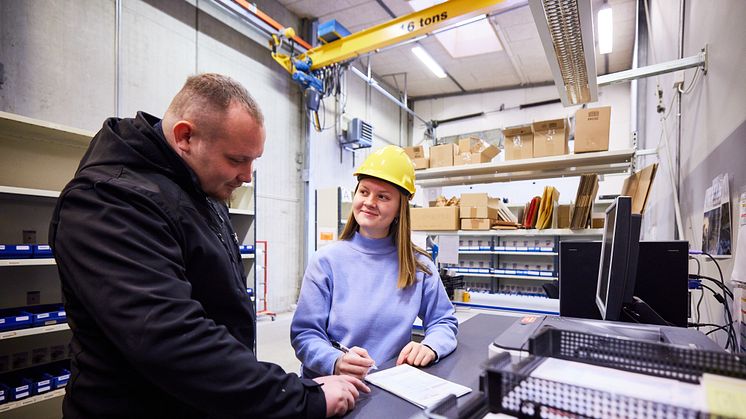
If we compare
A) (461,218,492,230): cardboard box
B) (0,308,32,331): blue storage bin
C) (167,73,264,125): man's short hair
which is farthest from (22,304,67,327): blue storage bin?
(461,218,492,230): cardboard box

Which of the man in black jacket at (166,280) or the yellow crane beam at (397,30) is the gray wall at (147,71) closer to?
the yellow crane beam at (397,30)

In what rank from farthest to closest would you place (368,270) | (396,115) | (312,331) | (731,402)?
(396,115)
(368,270)
(312,331)
(731,402)

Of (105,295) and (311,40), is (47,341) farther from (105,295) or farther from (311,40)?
(311,40)

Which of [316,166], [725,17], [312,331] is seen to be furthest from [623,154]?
[316,166]

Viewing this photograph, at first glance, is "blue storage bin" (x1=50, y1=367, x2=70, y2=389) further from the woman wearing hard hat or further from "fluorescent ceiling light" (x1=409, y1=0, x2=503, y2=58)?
"fluorescent ceiling light" (x1=409, y1=0, x2=503, y2=58)

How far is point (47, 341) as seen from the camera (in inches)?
99.7

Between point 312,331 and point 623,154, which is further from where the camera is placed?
point 623,154

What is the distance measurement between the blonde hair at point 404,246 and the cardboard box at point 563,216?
1.85 m

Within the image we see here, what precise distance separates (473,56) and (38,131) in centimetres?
615

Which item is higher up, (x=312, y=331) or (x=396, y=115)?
(x=396, y=115)

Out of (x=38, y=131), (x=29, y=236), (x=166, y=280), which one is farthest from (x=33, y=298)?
(x=166, y=280)

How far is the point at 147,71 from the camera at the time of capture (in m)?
3.78

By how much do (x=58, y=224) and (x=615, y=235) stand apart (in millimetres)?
1261

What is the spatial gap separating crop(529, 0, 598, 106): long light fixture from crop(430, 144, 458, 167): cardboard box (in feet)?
3.48
